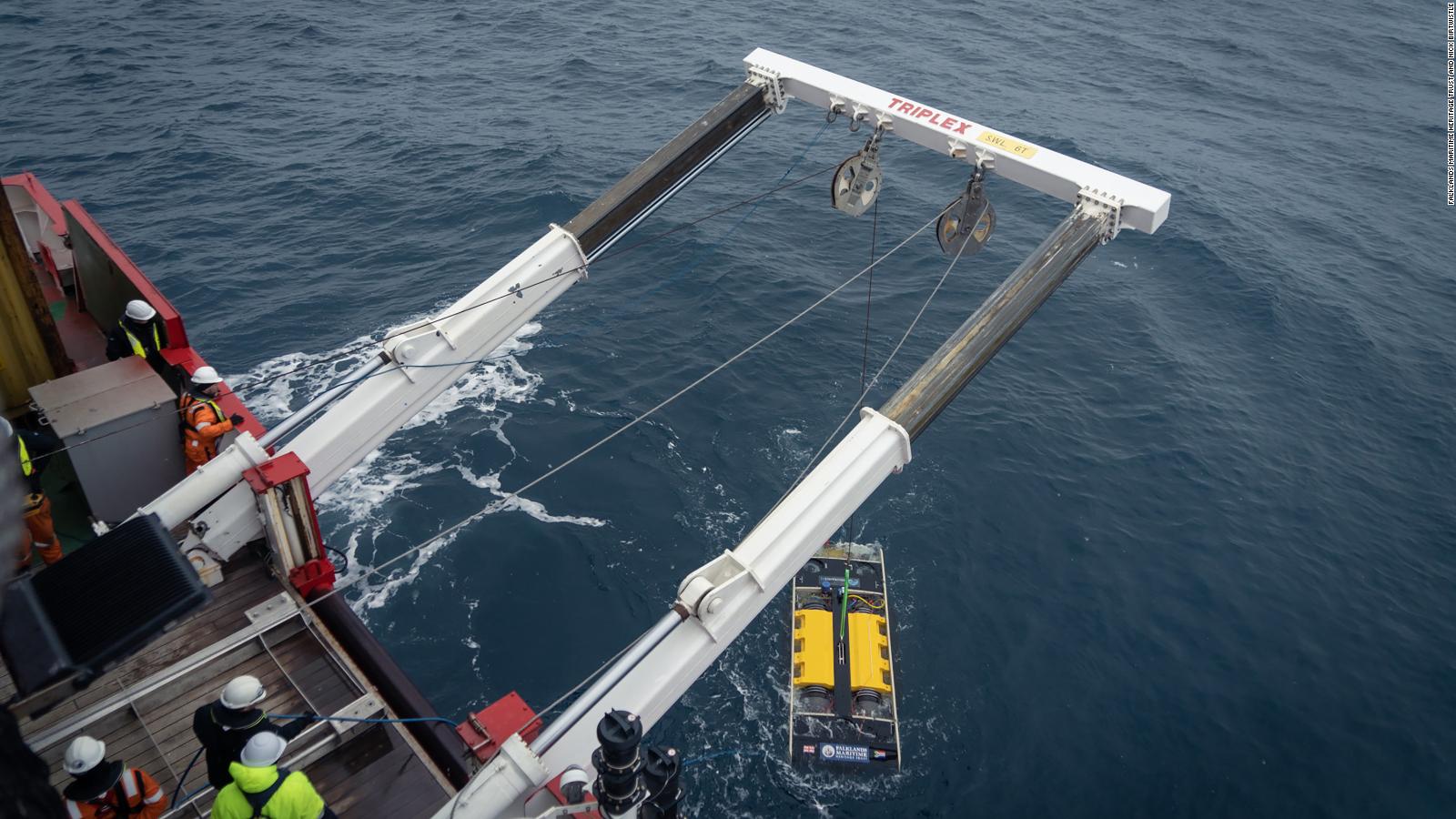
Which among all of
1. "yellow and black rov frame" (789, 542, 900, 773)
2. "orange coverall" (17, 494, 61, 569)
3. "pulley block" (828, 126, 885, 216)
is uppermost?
"pulley block" (828, 126, 885, 216)

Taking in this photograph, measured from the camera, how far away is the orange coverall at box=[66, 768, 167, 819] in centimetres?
945

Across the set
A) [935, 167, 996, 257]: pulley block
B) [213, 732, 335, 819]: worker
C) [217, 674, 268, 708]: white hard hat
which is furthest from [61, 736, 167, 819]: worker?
[935, 167, 996, 257]: pulley block

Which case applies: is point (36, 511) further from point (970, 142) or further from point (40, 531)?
point (970, 142)

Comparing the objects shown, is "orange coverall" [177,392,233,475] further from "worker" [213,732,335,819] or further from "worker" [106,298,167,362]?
"worker" [213,732,335,819]

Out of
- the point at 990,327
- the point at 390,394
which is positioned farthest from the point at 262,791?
the point at 990,327

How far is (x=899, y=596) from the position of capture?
2369 cm

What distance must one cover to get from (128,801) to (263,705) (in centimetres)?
191

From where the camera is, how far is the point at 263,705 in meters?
11.4

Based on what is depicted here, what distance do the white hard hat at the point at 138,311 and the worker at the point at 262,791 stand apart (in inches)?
376

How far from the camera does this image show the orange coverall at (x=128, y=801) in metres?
9.45

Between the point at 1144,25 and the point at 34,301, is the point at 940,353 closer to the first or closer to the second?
the point at 34,301

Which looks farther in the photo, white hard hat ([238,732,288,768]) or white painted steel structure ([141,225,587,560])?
white painted steel structure ([141,225,587,560])

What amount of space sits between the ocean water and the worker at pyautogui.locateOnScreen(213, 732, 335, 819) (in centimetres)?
503

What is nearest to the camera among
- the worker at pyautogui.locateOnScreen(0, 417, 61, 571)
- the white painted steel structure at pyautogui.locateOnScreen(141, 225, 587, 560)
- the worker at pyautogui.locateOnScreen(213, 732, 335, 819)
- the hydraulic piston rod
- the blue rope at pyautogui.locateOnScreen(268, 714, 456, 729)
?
the worker at pyautogui.locateOnScreen(213, 732, 335, 819)
